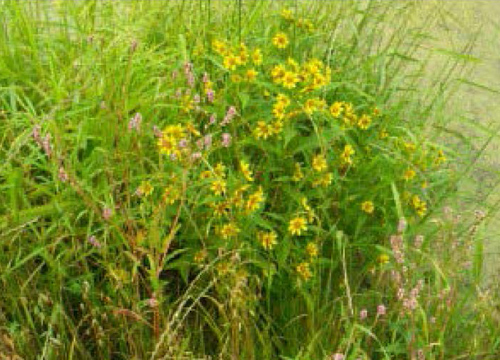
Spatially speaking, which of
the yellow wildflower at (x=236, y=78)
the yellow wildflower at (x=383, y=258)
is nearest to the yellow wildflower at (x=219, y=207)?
the yellow wildflower at (x=236, y=78)

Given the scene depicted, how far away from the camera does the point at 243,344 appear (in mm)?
1787

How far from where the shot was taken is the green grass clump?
5.84 feet

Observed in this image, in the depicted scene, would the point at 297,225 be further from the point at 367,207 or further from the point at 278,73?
the point at 278,73

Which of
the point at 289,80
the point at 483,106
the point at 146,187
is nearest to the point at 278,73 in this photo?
the point at 289,80

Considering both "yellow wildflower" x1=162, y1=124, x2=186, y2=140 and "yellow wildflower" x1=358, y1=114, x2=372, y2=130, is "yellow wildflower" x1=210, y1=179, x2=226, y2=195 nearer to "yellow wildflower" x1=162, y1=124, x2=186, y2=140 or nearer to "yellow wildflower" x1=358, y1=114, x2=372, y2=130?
"yellow wildflower" x1=162, y1=124, x2=186, y2=140

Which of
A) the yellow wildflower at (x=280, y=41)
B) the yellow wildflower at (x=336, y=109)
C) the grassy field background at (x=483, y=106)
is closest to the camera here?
the yellow wildflower at (x=336, y=109)

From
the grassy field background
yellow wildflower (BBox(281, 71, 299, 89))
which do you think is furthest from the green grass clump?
the grassy field background

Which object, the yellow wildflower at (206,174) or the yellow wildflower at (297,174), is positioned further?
the yellow wildflower at (297,174)

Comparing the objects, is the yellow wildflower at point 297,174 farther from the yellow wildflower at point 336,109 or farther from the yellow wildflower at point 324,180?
the yellow wildflower at point 336,109

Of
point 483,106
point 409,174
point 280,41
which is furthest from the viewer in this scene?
point 483,106

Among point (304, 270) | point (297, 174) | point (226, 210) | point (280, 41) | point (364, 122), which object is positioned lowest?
point (304, 270)

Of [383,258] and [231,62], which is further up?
[231,62]

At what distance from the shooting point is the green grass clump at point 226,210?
1.78 m

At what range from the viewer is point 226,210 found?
6.36 ft
